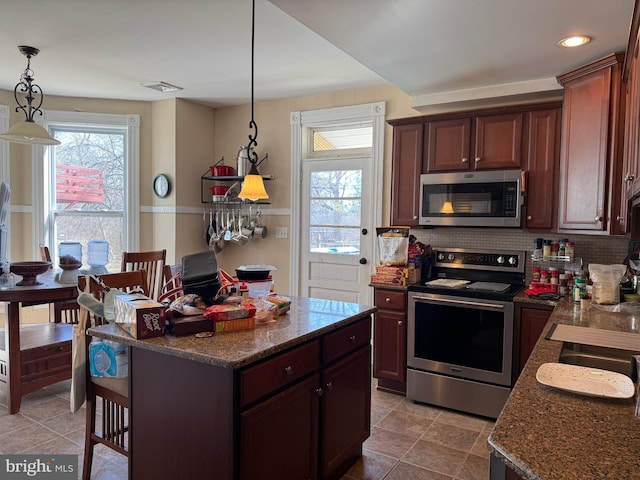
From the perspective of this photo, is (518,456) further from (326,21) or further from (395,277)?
(395,277)

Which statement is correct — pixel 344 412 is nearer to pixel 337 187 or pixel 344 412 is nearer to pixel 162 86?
pixel 337 187

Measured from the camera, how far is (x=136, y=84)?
4109 mm

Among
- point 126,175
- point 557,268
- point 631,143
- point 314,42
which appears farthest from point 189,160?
point 631,143

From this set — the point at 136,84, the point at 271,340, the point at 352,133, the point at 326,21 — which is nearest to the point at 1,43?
the point at 136,84

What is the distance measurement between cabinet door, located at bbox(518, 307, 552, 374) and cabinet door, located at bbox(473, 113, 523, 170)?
98 cm

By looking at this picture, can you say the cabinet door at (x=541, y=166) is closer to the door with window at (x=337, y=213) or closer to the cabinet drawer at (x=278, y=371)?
the door with window at (x=337, y=213)

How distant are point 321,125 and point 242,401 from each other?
10.5ft

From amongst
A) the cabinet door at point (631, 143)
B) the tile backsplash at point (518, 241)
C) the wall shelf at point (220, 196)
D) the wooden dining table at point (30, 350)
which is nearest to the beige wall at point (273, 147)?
the wall shelf at point (220, 196)

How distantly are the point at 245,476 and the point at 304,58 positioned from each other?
279cm

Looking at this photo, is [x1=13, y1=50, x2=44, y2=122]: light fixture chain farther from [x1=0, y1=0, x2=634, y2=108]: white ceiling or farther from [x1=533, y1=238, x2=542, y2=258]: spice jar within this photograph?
[x1=533, y1=238, x2=542, y2=258]: spice jar

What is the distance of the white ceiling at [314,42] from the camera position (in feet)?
6.89

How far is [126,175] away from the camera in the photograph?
4730 mm
